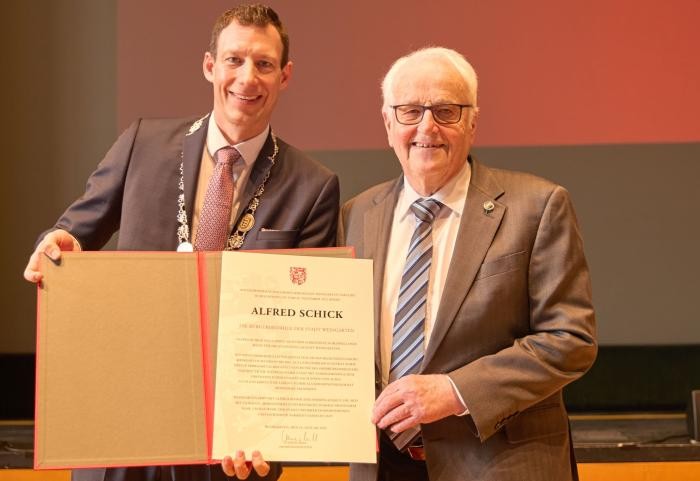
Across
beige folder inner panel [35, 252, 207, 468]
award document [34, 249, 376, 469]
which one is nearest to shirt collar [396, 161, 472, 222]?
award document [34, 249, 376, 469]

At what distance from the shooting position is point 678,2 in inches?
139

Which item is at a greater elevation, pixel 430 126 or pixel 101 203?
pixel 430 126

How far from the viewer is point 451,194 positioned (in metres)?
1.95

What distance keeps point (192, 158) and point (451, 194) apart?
1.93 feet

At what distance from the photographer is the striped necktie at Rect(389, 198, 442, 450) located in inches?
71.8

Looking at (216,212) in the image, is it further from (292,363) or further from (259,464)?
(259,464)

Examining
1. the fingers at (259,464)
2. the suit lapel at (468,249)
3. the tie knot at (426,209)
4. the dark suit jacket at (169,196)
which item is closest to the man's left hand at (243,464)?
the fingers at (259,464)

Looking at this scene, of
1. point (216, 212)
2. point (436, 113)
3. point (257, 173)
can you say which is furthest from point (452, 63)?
point (216, 212)

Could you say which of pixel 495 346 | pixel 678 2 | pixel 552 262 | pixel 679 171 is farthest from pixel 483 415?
pixel 678 2

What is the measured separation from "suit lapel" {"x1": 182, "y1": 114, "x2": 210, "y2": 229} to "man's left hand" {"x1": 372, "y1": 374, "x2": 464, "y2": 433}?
1.90 feet

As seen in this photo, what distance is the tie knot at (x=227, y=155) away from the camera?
2.02m

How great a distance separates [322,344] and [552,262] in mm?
493

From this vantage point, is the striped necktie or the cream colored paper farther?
the striped necktie

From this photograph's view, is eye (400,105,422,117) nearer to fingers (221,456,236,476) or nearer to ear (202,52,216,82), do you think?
ear (202,52,216,82)
